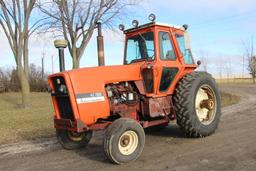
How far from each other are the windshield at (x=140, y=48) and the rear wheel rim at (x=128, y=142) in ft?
6.90

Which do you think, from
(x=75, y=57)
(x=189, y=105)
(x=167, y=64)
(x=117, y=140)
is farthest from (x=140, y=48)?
(x=75, y=57)

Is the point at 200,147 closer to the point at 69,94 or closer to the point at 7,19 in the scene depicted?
the point at 69,94

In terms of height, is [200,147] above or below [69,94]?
below

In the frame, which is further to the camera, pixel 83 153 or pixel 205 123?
pixel 205 123

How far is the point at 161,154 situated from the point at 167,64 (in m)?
2.11

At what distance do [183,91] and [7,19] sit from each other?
46.1 feet

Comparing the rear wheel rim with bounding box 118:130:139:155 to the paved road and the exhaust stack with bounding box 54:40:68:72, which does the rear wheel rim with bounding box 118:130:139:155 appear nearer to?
the paved road

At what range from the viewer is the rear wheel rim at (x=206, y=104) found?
8.95m

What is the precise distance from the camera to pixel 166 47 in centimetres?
855

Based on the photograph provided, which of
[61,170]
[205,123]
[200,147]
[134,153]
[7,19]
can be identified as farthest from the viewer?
[7,19]

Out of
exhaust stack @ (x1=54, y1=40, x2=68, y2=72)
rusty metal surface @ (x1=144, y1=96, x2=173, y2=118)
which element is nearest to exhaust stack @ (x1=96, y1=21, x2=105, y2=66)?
exhaust stack @ (x1=54, y1=40, x2=68, y2=72)

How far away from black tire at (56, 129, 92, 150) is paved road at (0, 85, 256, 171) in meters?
0.16

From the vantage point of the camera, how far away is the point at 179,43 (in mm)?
8875

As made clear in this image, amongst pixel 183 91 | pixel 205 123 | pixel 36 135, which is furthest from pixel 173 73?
pixel 36 135
